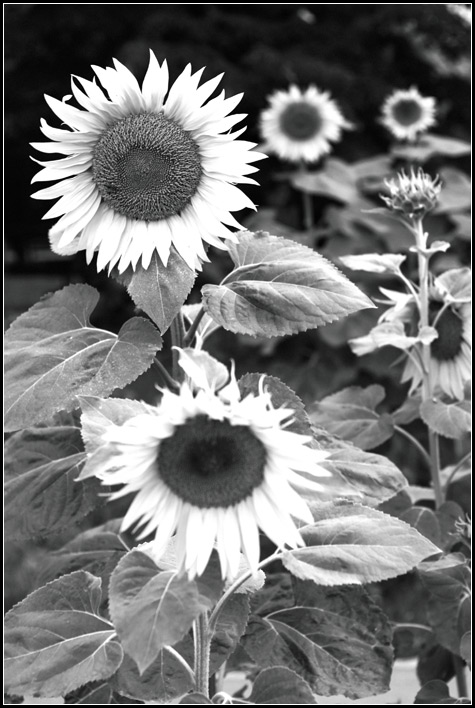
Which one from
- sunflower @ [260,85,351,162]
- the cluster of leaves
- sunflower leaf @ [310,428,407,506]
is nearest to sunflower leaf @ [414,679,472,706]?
the cluster of leaves

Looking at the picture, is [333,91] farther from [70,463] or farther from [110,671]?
[110,671]

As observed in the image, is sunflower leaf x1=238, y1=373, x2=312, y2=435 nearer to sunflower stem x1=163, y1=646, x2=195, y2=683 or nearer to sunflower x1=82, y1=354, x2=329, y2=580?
sunflower x1=82, y1=354, x2=329, y2=580

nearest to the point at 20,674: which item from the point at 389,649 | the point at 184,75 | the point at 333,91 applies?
the point at 389,649

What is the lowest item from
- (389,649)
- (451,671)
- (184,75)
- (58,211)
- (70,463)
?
(451,671)

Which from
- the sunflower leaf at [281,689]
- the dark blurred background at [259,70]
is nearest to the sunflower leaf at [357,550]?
the sunflower leaf at [281,689]

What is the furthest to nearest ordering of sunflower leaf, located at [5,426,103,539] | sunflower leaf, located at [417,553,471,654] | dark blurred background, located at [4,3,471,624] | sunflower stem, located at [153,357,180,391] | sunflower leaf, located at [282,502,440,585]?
dark blurred background, located at [4,3,471,624], sunflower leaf, located at [417,553,471,654], sunflower leaf, located at [5,426,103,539], sunflower stem, located at [153,357,180,391], sunflower leaf, located at [282,502,440,585]

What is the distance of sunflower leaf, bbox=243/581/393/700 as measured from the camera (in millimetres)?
948

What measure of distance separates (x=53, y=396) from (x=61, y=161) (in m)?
0.22

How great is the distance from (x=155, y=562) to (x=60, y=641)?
162 mm

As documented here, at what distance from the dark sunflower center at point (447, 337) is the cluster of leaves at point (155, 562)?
0.25 metres

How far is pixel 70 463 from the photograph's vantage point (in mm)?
1055

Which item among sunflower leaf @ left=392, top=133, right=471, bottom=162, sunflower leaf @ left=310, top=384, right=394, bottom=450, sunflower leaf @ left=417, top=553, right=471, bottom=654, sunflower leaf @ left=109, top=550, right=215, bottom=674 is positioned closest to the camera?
sunflower leaf @ left=109, top=550, right=215, bottom=674

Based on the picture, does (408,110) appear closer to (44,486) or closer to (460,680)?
(460,680)

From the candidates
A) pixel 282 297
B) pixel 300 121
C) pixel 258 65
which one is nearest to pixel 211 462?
pixel 282 297
